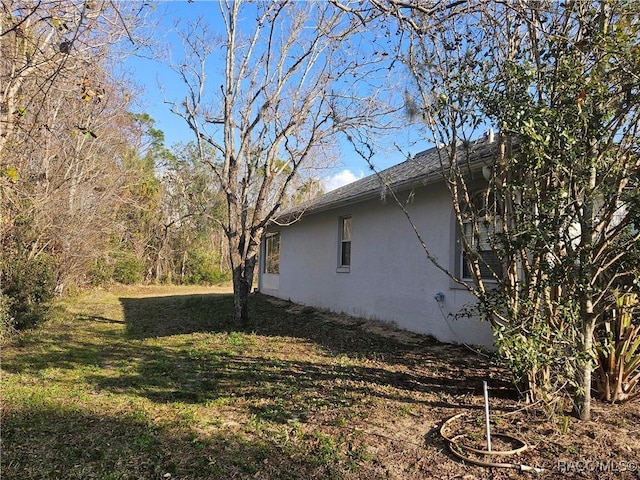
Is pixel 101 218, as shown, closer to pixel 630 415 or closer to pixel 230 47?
pixel 230 47

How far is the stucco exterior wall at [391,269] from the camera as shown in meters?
7.78

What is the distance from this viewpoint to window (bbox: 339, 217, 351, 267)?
38.8 feet

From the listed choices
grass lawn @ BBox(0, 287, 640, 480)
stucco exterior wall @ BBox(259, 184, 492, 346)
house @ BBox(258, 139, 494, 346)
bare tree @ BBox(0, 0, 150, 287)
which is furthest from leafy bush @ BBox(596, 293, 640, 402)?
bare tree @ BBox(0, 0, 150, 287)

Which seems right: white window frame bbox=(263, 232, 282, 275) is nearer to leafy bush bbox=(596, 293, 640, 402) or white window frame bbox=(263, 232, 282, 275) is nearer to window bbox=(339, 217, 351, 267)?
window bbox=(339, 217, 351, 267)

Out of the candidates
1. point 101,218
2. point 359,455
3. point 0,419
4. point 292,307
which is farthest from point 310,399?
point 101,218

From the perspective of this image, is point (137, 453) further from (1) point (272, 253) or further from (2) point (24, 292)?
(1) point (272, 253)

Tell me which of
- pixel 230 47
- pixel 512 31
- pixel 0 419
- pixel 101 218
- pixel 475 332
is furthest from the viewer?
pixel 101 218

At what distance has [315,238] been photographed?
13.6 metres

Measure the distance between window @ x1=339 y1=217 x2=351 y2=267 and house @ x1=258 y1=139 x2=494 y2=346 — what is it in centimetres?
3

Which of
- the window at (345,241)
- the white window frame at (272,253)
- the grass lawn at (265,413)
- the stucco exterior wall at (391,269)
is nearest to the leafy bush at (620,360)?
the grass lawn at (265,413)

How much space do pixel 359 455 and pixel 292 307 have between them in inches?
405

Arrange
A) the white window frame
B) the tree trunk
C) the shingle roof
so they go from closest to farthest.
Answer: the shingle roof
the tree trunk
the white window frame

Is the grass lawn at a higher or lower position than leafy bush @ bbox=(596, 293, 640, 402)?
lower

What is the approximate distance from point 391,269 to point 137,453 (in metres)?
6.79
